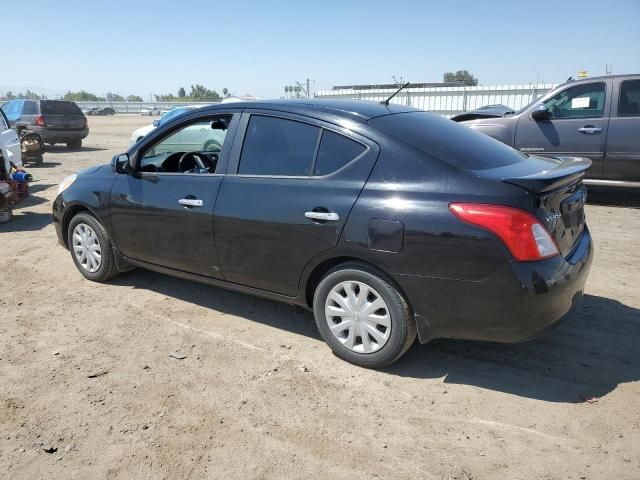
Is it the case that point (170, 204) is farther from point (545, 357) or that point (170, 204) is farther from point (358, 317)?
point (545, 357)

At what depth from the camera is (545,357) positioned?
138 inches

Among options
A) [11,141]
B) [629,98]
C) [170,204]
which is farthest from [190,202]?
[11,141]

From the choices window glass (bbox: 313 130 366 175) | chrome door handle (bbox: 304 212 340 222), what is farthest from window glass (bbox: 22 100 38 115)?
chrome door handle (bbox: 304 212 340 222)

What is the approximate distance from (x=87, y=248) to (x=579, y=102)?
7365 mm

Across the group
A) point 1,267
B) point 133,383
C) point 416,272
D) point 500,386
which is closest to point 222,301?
point 133,383

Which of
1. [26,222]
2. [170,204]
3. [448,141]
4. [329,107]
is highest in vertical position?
[329,107]

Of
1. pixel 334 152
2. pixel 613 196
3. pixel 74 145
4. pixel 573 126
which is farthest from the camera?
pixel 74 145

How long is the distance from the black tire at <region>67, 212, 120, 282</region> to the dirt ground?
0.35 m

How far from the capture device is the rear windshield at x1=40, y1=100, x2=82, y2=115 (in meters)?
18.0

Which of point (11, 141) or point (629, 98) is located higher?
point (629, 98)

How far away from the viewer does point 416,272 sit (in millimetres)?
3031

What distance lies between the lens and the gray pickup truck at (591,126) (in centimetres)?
773

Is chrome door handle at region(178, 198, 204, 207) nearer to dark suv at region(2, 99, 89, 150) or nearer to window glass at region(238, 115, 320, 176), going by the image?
window glass at region(238, 115, 320, 176)

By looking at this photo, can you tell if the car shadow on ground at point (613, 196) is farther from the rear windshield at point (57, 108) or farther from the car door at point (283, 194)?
the rear windshield at point (57, 108)
